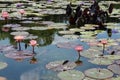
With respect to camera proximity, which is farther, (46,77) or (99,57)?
(99,57)

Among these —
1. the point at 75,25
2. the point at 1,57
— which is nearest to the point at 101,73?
the point at 1,57

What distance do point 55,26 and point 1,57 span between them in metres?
2.19

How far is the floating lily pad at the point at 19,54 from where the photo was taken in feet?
12.5

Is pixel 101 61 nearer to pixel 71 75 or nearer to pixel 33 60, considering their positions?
pixel 71 75

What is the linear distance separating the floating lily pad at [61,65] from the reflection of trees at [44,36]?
0.95 m

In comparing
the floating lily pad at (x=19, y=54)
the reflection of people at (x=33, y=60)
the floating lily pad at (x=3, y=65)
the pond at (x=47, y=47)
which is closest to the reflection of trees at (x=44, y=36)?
the pond at (x=47, y=47)

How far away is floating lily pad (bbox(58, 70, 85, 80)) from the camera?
311 centimetres

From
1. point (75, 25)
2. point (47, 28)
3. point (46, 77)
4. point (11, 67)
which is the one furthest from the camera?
point (75, 25)

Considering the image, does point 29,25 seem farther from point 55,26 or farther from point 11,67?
point 11,67

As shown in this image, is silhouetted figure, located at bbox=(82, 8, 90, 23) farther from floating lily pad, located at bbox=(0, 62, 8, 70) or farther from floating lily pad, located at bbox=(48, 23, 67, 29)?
floating lily pad, located at bbox=(0, 62, 8, 70)

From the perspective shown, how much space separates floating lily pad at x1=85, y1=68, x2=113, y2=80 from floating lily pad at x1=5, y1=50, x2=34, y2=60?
0.95 m

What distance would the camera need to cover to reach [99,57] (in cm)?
384

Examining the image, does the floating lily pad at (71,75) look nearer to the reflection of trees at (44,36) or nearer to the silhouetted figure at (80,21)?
the reflection of trees at (44,36)

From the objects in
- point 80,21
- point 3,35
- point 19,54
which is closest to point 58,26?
point 80,21
